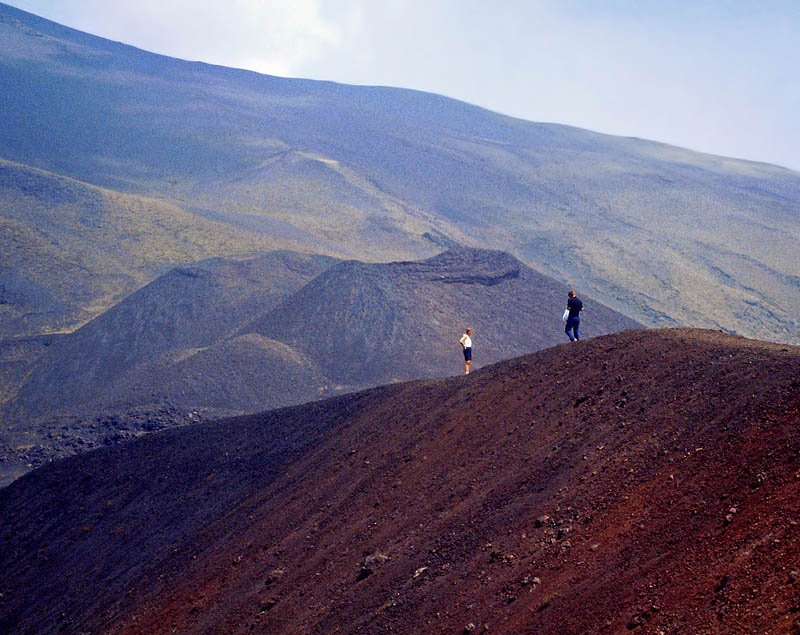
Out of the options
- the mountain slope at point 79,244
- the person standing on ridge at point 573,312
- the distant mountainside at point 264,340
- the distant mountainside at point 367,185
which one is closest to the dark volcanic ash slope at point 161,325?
the distant mountainside at point 264,340

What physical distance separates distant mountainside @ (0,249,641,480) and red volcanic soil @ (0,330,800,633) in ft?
33.9

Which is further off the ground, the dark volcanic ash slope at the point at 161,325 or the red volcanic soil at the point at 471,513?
the red volcanic soil at the point at 471,513

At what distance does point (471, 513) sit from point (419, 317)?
2613 cm

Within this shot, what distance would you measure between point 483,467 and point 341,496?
3.03 meters

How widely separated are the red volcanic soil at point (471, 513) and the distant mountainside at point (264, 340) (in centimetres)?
1032

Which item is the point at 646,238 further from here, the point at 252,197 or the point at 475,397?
the point at 475,397

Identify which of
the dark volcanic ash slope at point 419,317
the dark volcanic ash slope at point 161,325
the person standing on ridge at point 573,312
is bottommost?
the dark volcanic ash slope at point 161,325

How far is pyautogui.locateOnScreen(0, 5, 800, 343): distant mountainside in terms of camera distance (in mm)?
60031

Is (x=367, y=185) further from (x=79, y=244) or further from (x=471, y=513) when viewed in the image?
(x=471, y=513)

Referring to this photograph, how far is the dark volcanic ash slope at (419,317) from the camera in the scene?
34.2 m

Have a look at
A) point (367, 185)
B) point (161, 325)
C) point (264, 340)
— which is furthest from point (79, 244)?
point (367, 185)

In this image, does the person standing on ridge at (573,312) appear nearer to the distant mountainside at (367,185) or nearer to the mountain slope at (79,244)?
the mountain slope at (79,244)

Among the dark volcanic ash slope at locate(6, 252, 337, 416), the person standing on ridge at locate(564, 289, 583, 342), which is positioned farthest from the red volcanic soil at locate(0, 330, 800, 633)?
the dark volcanic ash slope at locate(6, 252, 337, 416)

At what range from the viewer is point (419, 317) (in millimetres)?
36719
